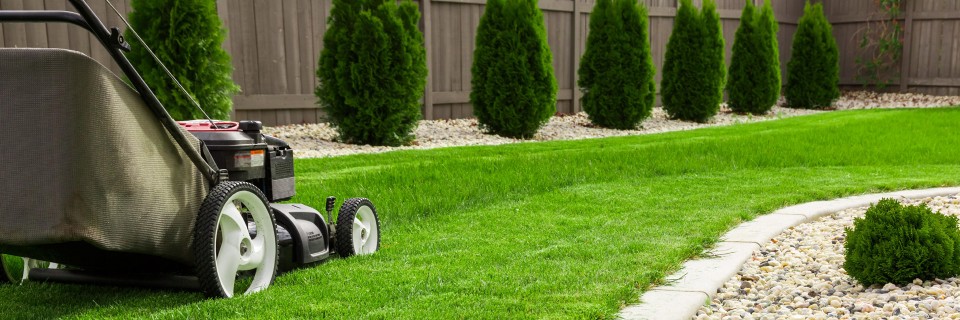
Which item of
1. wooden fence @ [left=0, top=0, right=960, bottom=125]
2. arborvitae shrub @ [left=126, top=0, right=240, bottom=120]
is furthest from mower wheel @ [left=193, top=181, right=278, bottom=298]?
wooden fence @ [left=0, top=0, right=960, bottom=125]

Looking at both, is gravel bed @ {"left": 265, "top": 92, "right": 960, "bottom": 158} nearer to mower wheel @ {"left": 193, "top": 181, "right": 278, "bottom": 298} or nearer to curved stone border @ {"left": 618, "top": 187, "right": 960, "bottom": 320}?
curved stone border @ {"left": 618, "top": 187, "right": 960, "bottom": 320}

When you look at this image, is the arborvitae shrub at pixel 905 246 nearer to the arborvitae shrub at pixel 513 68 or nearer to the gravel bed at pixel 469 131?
the gravel bed at pixel 469 131

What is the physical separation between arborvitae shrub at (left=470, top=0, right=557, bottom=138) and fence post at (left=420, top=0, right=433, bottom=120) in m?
1.01

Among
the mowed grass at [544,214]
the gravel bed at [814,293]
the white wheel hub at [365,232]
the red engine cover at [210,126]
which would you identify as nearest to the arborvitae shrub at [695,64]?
A: the mowed grass at [544,214]

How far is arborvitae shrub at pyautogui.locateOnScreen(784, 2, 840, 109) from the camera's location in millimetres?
15648

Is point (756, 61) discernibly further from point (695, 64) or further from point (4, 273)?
point (4, 273)

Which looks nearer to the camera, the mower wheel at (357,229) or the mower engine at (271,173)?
the mower engine at (271,173)

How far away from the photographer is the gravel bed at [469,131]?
877 cm

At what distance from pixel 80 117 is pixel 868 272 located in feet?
9.45

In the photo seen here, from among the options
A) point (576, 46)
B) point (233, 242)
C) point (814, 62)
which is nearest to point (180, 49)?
point (233, 242)

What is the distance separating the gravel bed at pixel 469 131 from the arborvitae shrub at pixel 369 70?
10.2 inches

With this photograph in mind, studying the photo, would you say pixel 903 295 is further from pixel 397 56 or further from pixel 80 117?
pixel 397 56

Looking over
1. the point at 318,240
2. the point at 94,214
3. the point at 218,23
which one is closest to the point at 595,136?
the point at 218,23

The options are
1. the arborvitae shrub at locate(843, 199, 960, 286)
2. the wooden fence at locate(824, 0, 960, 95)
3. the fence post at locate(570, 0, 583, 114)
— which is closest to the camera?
the arborvitae shrub at locate(843, 199, 960, 286)
